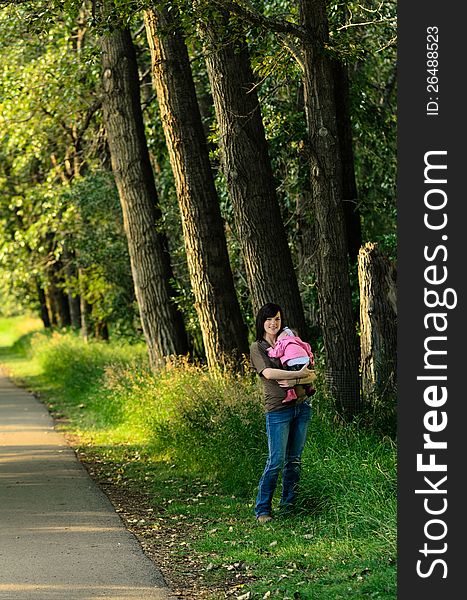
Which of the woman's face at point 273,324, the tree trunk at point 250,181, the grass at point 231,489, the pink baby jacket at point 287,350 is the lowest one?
the grass at point 231,489

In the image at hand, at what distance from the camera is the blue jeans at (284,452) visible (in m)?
10.5

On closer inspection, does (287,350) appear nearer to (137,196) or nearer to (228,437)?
(228,437)

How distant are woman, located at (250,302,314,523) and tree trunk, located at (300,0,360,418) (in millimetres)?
1874

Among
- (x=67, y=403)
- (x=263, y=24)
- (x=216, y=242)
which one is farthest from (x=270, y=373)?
(x=67, y=403)

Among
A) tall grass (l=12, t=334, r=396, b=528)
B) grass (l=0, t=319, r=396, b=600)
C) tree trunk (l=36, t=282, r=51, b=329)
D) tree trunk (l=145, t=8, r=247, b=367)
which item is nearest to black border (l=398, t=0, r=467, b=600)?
grass (l=0, t=319, r=396, b=600)

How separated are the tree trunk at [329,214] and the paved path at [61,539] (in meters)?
2.74

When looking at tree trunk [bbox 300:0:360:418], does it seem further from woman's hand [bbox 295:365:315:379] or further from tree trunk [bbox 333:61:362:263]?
tree trunk [bbox 333:61:362:263]

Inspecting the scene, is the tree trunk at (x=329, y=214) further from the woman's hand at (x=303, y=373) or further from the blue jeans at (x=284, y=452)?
the woman's hand at (x=303, y=373)

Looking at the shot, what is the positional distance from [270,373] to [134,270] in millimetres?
9075

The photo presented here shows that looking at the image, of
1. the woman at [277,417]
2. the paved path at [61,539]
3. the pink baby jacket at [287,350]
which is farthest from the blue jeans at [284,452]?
the paved path at [61,539]

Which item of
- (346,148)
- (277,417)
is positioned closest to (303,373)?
(277,417)

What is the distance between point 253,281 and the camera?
1437 centimetres

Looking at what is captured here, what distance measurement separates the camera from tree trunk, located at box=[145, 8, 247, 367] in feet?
53.5

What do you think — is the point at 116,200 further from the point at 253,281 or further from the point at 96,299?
the point at 253,281
